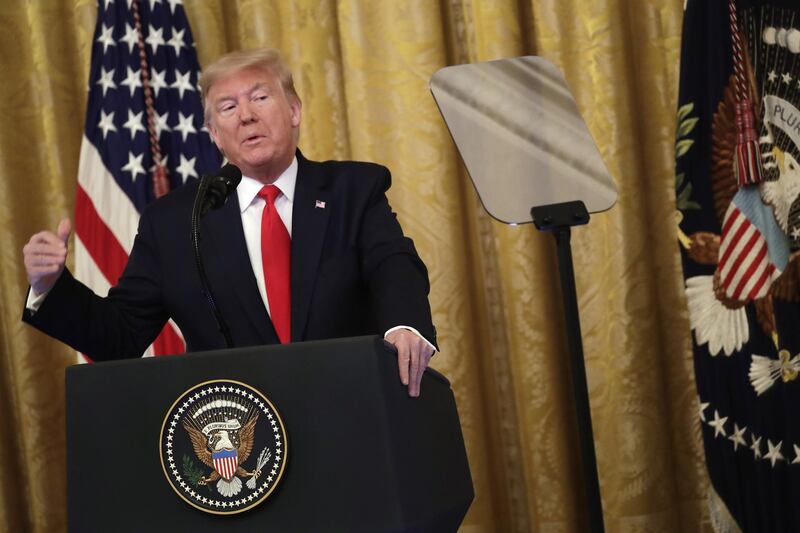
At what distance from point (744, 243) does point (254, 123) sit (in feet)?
5.17

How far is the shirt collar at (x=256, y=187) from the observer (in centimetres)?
239

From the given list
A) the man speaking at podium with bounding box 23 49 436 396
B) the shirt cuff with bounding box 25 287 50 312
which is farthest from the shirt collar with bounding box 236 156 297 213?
the shirt cuff with bounding box 25 287 50 312

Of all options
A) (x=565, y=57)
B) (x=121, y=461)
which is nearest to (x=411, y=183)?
(x=565, y=57)

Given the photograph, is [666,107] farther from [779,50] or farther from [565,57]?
[779,50]

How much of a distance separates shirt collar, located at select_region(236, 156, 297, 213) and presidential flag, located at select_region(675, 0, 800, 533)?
4.54ft

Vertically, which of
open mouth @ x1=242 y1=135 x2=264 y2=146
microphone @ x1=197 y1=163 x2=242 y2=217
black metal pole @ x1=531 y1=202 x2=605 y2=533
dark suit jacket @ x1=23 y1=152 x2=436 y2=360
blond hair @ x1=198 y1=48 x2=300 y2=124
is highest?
blond hair @ x1=198 y1=48 x2=300 y2=124

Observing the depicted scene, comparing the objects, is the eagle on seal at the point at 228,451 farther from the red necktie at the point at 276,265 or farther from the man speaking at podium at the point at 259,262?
the red necktie at the point at 276,265

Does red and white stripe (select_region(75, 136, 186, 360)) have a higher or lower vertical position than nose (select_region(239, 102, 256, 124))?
lower

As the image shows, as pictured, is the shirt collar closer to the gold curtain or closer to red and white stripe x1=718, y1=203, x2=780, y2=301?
red and white stripe x1=718, y1=203, x2=780, y2=301

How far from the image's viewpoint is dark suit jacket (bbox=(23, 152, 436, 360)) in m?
2.09

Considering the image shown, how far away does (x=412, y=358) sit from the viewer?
165 centimetres

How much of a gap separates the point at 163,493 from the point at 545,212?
3.69 ft

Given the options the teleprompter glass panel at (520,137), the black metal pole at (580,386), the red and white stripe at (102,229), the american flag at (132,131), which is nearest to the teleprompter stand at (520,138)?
the teleprompter glass panel at (520,137)

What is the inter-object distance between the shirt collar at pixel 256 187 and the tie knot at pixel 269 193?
0.01 meters
